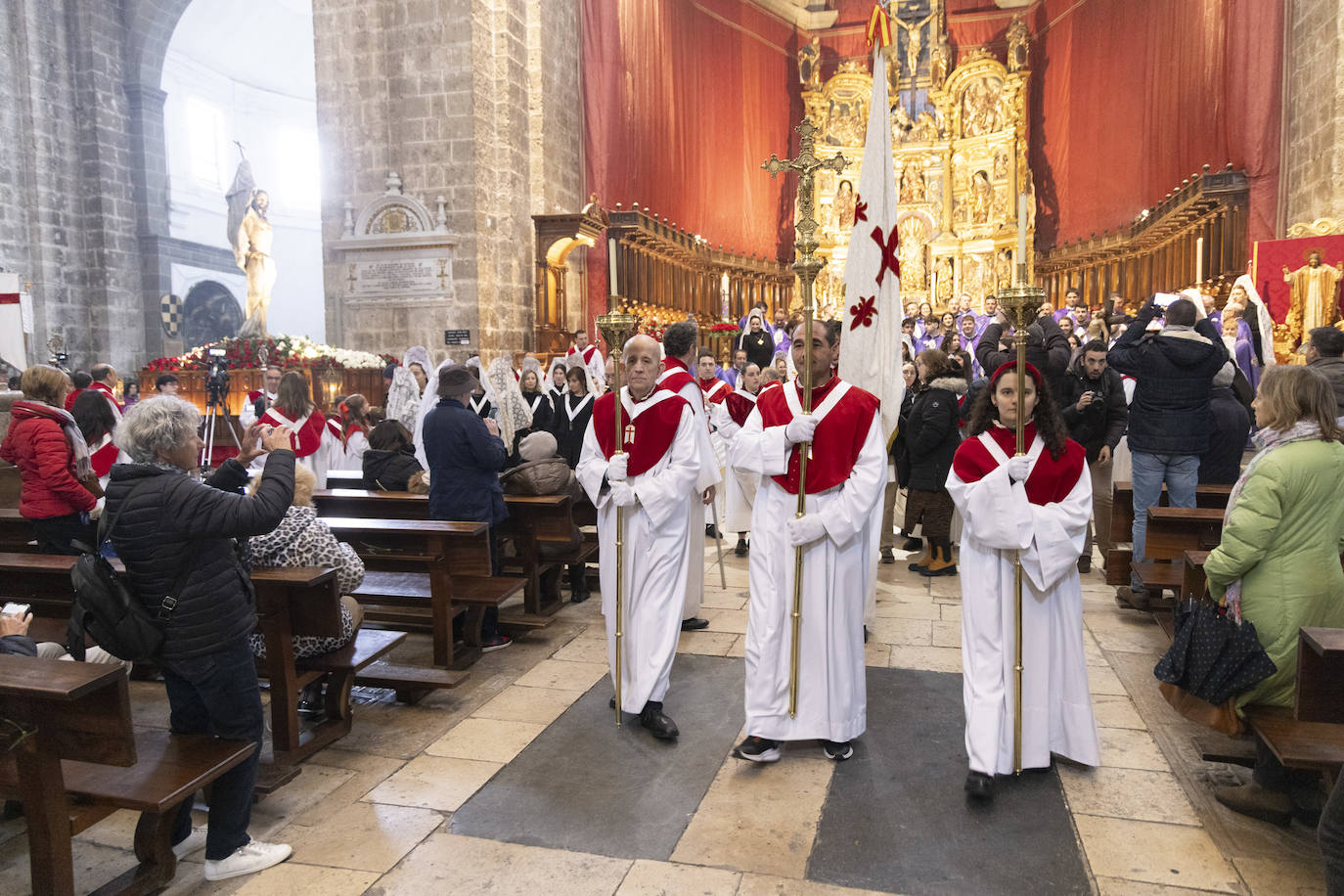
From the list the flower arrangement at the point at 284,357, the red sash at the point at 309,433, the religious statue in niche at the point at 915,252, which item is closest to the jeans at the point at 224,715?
the red sash at the point at 309,433

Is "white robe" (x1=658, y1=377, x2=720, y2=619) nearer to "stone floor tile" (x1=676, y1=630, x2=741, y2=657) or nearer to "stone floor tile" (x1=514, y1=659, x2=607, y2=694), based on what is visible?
"stone floor tile" (x1=676, y1=630, x2=741, y2=657)

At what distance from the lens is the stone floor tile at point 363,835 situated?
9.86ft

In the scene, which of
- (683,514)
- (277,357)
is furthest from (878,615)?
(277,357)

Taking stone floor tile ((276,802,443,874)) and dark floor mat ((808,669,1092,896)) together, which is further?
stone floor tile ((276,802,443,874))

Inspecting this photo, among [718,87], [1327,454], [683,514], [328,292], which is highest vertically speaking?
[718,87]

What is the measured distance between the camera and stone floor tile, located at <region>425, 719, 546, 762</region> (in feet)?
12.5

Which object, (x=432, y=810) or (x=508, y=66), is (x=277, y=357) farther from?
(x=432, y=810)

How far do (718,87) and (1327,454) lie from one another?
18577mm

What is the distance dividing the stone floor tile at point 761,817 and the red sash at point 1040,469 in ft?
4.28

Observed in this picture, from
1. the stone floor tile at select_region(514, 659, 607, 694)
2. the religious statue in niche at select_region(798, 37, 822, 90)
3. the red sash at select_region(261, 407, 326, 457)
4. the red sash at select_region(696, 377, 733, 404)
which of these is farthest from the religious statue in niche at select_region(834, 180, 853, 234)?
the stone floor tile at select_region(514, 659, 607, 694)

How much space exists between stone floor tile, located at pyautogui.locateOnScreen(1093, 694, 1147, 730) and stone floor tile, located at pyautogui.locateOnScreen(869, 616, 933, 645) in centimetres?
108

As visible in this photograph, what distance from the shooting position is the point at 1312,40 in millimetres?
11484

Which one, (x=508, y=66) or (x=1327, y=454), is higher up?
(x=508, y=66)

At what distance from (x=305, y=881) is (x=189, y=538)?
1.14m
